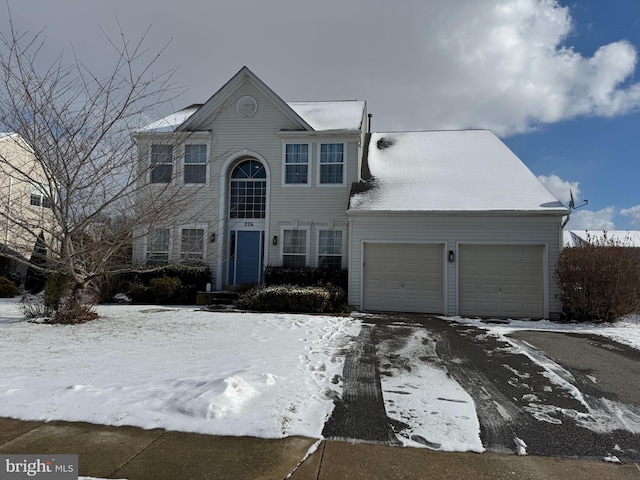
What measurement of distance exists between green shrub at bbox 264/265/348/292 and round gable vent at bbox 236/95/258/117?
240 inches

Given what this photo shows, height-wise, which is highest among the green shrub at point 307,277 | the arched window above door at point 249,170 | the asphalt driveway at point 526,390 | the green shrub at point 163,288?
the arched window above door at point 249,170

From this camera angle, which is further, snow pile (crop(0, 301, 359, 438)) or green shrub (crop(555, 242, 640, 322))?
green shrub (crop(555, 242, 640, 322))

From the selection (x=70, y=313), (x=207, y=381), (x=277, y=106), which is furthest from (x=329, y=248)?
(x=207, y=381)

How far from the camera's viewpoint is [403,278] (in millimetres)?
12773

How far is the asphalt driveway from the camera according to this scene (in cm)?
383

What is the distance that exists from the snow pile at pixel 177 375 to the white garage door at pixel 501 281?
5586 mm

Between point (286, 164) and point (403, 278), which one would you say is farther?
point (286, 164)

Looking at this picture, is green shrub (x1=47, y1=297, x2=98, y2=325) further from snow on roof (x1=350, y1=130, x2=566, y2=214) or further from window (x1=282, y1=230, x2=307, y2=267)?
snow on roof (x1=350, y1=130, x2=566, y2=214)

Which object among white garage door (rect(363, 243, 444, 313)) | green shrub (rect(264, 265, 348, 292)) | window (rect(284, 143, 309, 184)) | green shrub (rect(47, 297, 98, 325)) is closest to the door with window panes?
window (rect(284, 143, 309, 184))

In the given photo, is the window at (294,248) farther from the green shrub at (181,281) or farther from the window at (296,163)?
the green shrub at (181,281)

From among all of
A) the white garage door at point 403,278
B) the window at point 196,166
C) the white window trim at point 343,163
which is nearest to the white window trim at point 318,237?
the white garage door at point 403,278

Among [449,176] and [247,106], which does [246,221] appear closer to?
[247,106]

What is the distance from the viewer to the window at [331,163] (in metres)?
14.4

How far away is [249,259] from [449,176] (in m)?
8.06
